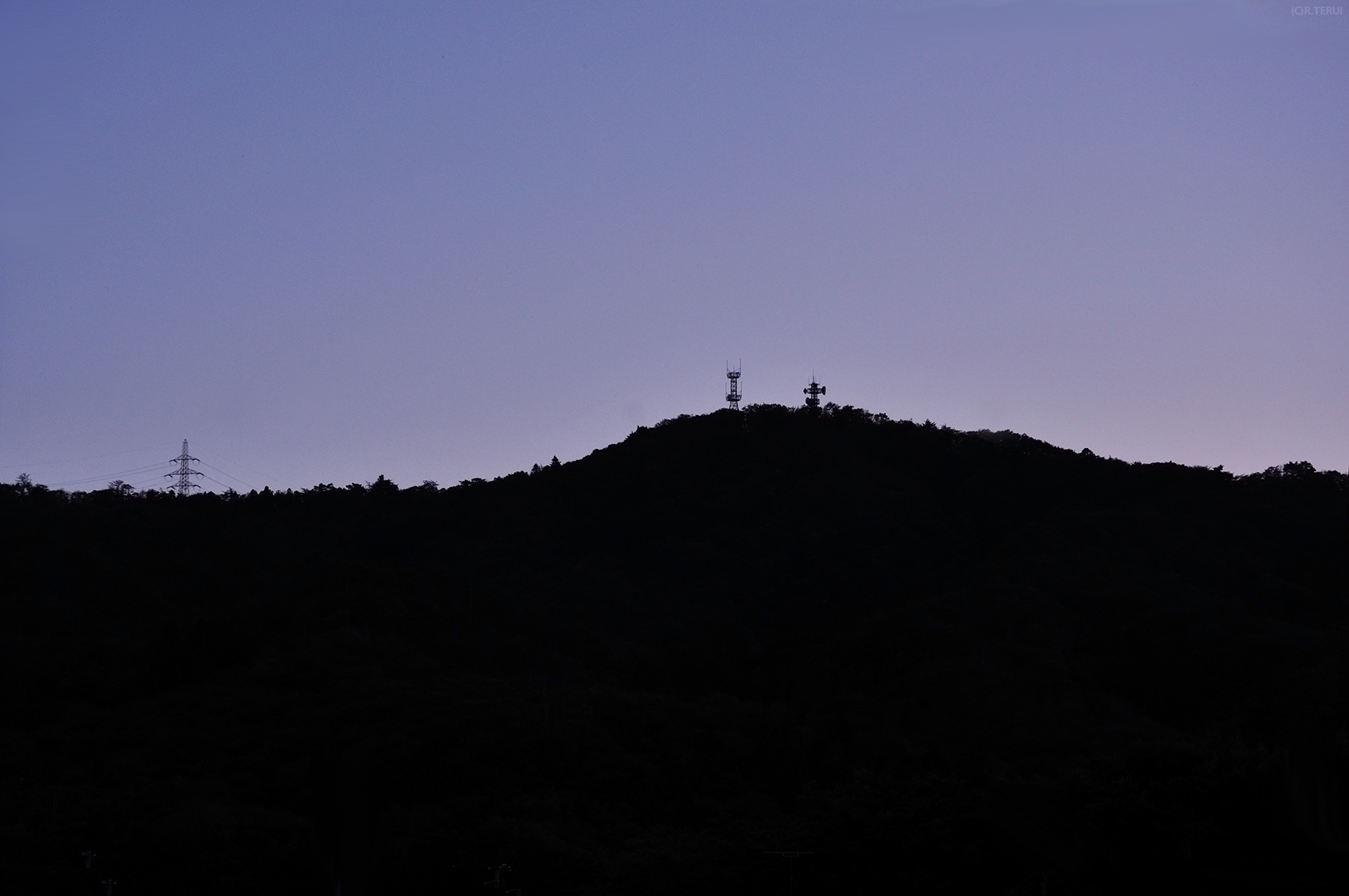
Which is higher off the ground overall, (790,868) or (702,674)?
(702,674)

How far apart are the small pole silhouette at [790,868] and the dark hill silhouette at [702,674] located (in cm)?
25

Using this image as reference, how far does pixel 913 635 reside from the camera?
73.1 m

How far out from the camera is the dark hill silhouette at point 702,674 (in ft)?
108

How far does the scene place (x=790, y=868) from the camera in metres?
33.5

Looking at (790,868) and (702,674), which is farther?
(702,674)

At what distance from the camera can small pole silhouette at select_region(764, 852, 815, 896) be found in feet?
108

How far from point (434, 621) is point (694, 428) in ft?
125

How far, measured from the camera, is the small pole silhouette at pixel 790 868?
33031 millimetres

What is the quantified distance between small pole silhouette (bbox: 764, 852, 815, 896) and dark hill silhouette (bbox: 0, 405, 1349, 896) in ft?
0.83

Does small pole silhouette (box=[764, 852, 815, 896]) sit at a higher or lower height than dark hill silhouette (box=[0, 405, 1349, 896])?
lower

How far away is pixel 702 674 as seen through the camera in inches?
3002

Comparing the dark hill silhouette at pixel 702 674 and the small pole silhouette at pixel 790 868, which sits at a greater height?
the dark hill silhouette at pixel 702 674

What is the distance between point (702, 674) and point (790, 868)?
42.8m

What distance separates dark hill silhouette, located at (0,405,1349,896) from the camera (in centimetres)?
3300
